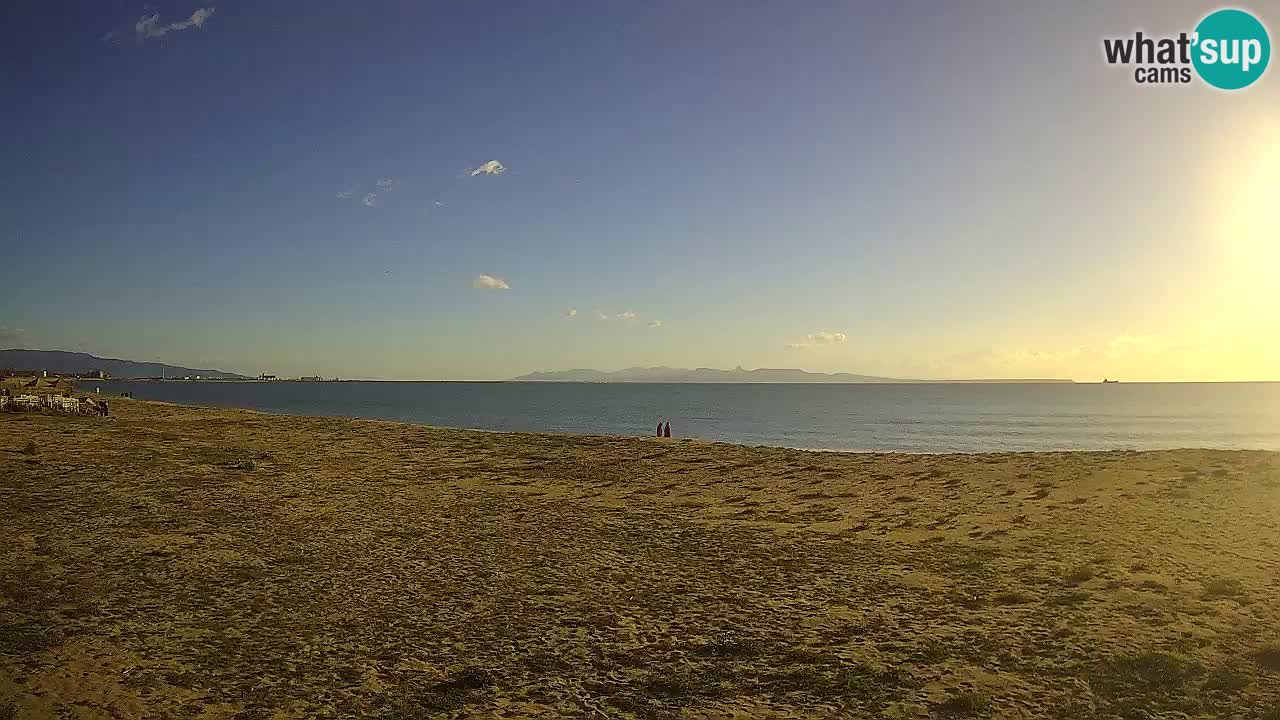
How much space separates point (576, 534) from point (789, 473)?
1022 cm

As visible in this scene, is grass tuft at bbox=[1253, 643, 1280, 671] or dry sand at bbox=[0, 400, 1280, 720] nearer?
dry sand at bbox=[0, 400, 1280, 720]

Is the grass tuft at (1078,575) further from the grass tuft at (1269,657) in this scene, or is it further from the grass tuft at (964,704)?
the grass tuft at (964,704)

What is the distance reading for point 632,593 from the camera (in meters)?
11.0

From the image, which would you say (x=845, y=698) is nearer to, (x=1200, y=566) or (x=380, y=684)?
(x=380, y=684)

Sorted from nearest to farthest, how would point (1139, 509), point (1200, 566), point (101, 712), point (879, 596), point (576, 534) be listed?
point (101, 712), point (879, 596), point (1200, 566), point (576, 534), point (1139, 509)

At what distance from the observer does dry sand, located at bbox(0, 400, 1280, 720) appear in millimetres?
7516

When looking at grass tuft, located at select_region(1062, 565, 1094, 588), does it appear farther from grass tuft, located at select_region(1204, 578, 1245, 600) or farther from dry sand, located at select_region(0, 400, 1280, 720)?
grass tuft, located at select_region(1204, 578, 1245, 600)

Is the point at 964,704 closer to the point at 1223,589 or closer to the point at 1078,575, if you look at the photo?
the point at 1078,575

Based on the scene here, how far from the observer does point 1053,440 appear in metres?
63.6

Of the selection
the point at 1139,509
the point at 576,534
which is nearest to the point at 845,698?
the point at 576,534

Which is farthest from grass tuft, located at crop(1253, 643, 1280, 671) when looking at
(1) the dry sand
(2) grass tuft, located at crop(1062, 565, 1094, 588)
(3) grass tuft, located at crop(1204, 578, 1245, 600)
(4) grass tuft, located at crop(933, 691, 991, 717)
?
(4) grass tuft, located at crop(933, 691, 991, 717)

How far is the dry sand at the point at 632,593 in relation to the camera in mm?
7516

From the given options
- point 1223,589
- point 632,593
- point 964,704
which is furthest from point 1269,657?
point 632,593

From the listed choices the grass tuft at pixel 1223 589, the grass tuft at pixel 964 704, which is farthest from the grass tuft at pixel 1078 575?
the grass tuft at pixel 964 704
